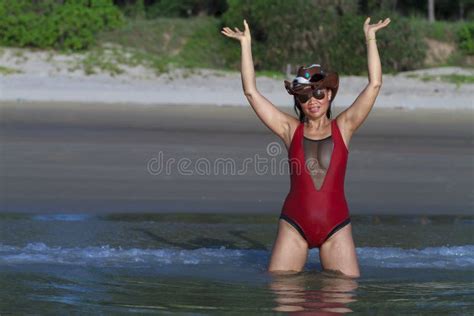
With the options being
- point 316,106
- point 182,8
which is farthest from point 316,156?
point 182,8

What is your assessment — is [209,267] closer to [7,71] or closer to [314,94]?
[314,94]

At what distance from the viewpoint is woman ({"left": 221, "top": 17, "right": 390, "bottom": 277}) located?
6.76 m

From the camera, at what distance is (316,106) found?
680 centimetres

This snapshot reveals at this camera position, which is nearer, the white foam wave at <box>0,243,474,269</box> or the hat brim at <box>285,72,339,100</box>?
the hat brim at <box>285,72,339,100</box>

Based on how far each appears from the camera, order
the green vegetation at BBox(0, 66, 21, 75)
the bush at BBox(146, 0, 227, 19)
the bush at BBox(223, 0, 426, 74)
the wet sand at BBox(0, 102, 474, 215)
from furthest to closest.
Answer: the bush at BBox(146, 0, 227, 19)
the bush at BBox(223, 0, 426, 74)
the green vegetation at BBox(0, 66, 21, 75)
the wet sand at BBox(0, 102, 474, 215)

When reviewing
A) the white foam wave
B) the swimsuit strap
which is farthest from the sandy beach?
the swimsuit strap

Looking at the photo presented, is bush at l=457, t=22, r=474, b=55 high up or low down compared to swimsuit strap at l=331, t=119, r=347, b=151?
up

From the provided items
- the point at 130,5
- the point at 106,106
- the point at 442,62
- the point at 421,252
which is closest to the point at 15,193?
the point at 421,252

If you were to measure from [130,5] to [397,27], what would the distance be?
1181 centimetres

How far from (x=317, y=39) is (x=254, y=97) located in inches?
770

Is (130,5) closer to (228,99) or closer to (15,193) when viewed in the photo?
(228,99)

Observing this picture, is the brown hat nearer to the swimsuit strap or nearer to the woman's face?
the woman's face

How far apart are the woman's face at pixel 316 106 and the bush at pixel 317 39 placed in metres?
18.9

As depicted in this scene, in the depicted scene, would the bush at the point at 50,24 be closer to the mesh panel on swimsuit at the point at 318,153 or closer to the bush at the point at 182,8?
the bush at the point at 182,8
